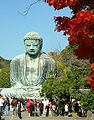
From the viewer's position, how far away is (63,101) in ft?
105

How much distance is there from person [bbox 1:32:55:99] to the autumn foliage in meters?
30.3

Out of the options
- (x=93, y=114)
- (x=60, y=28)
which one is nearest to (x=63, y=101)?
(x=93, y=114)

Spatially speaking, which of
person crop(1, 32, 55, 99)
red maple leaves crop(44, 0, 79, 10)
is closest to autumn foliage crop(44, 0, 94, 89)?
red maple leaves crop(44, 0, 79, 10)

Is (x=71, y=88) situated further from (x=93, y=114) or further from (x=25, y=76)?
(x=25, y=76)

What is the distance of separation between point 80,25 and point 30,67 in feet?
111

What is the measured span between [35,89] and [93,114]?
19237 mm

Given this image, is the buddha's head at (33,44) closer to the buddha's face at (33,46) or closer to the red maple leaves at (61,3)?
the buddha's face at (33,46)

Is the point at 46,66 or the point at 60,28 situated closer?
the point at 60,28

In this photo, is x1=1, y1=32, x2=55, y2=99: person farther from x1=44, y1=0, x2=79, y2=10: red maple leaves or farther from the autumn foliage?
x1=44, y1=0, x2=79, y2=10: red maple leaves

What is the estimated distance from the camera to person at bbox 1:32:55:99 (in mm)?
45219

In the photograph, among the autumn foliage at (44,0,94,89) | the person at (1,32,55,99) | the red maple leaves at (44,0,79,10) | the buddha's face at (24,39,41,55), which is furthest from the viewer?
the buddha's face at (24,39,41,55)

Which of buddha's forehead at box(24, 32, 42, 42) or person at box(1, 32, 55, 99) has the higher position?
buddha's forehead at box(24, 32, 42, 42)

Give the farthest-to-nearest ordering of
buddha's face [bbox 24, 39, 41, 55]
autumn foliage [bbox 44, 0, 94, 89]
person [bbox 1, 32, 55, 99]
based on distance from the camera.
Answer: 1. buddha's face [bbox 24, 39, 41, 55]
2. person [bbox 1, 32, 55, 99]
3. autumn foliage [bbox 44, 0, 94, 89]

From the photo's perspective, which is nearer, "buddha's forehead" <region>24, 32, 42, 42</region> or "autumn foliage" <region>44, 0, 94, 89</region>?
"autumn foliage" <region>44, 0, 94, 89</region>
